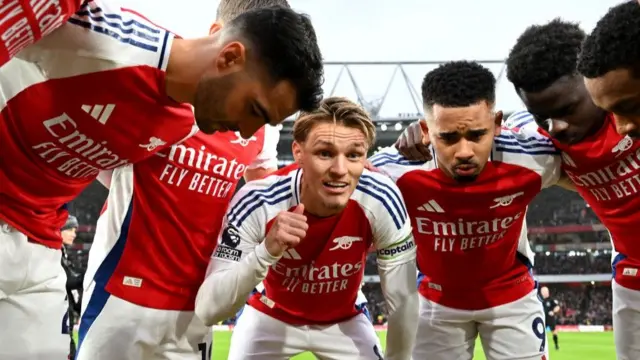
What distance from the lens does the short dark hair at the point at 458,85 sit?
3.66 m

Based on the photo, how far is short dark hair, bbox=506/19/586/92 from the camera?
3.47 m

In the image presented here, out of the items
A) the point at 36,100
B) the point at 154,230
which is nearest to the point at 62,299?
the point at 154,230

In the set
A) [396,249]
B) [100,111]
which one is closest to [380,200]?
[396,249]

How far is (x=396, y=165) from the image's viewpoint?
13.1 ft

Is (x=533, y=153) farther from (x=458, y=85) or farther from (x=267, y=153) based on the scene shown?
(x=267, y=153)

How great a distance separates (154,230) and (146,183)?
0.80 ft

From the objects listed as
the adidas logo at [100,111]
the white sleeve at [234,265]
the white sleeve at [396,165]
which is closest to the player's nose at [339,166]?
the white sleeve at [234,265]

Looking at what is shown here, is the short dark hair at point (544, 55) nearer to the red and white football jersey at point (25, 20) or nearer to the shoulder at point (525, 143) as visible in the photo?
the shoulder at point (525, 143)

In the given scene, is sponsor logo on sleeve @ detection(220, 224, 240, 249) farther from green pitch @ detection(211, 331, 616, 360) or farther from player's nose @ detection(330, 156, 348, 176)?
green pitch @ detection(211, 331, 616, 360)

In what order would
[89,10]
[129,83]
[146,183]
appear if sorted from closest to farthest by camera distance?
[89,10]
[129,83]
[146,183]

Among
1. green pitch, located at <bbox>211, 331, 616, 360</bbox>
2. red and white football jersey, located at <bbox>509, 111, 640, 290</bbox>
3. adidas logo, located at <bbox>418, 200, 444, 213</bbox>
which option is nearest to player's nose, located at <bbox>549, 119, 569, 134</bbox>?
red and white football jersey, located at <bbox>509, 111, 640, 290</bbox>

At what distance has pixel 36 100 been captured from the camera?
247 cm

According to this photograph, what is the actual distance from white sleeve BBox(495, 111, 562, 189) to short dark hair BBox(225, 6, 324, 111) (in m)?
1.81

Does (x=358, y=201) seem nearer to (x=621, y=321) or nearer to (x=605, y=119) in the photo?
(x=605, y=119)
